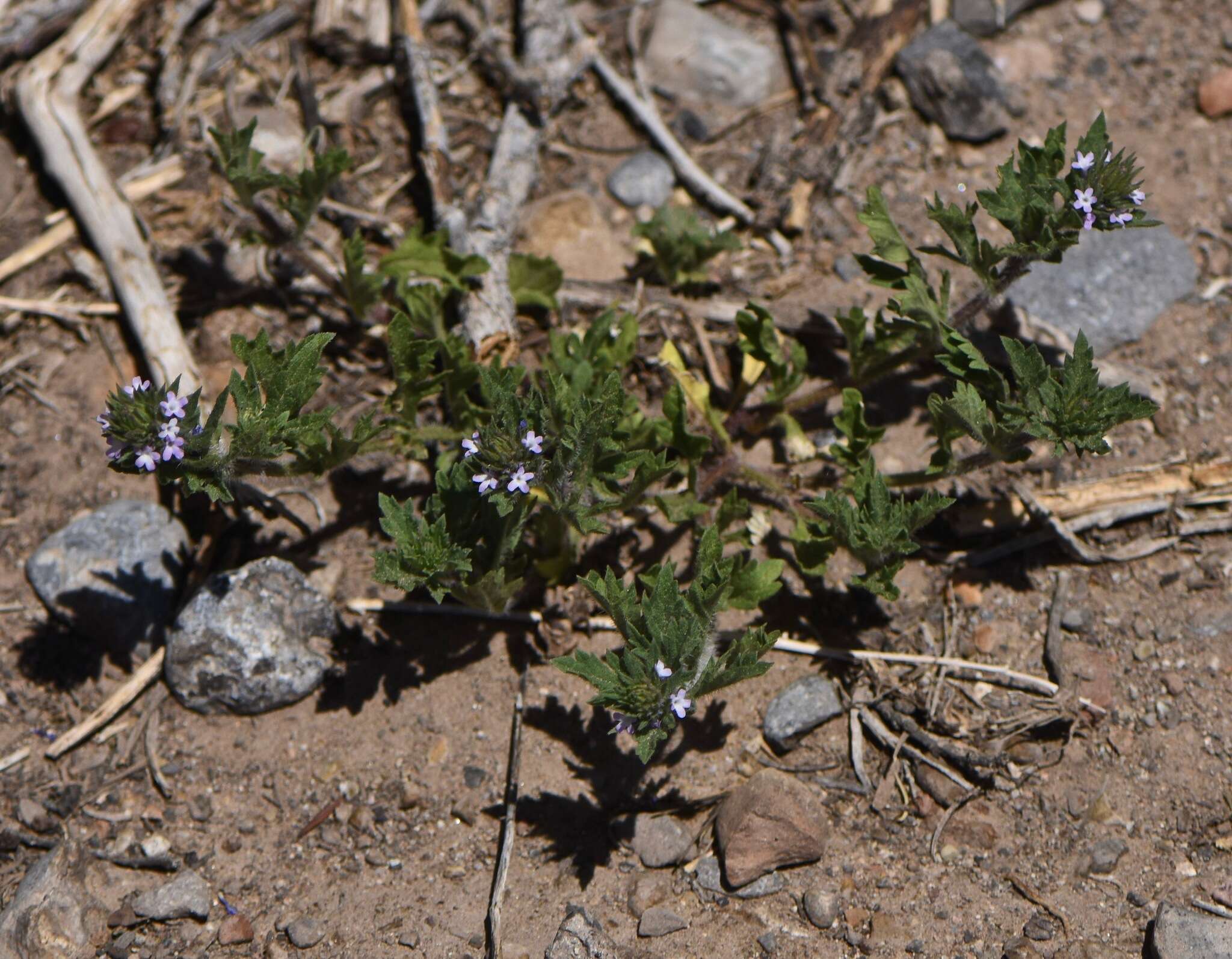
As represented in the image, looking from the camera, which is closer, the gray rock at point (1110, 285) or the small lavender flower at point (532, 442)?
the small lavender flower at point (532, 442)

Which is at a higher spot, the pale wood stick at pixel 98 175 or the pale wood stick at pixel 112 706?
the pale wood stick at pixel 98 175

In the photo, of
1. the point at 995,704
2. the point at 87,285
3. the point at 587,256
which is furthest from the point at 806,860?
the point at 87,285

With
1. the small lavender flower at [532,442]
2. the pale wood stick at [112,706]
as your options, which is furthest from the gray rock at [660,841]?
the pale wood stick at [112,706]

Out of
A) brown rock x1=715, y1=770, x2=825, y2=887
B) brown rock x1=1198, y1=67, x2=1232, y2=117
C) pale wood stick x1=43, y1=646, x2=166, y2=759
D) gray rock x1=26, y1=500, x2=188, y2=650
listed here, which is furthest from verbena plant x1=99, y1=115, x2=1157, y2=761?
brown rock x1=1198, y1=67, x2=1232, y2=117

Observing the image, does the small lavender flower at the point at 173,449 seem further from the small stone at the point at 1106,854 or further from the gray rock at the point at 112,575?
the small stone at the point at 1106,854

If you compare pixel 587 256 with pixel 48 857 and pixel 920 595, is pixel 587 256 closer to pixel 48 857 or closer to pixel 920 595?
pixel 920 595

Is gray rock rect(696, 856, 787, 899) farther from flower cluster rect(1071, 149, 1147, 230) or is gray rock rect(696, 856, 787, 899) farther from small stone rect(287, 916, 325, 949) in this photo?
flower cluster rect(1071, 149, 1147, 230)

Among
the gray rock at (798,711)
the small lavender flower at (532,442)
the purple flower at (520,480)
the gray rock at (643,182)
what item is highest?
the small lavender flower at (532,442)
